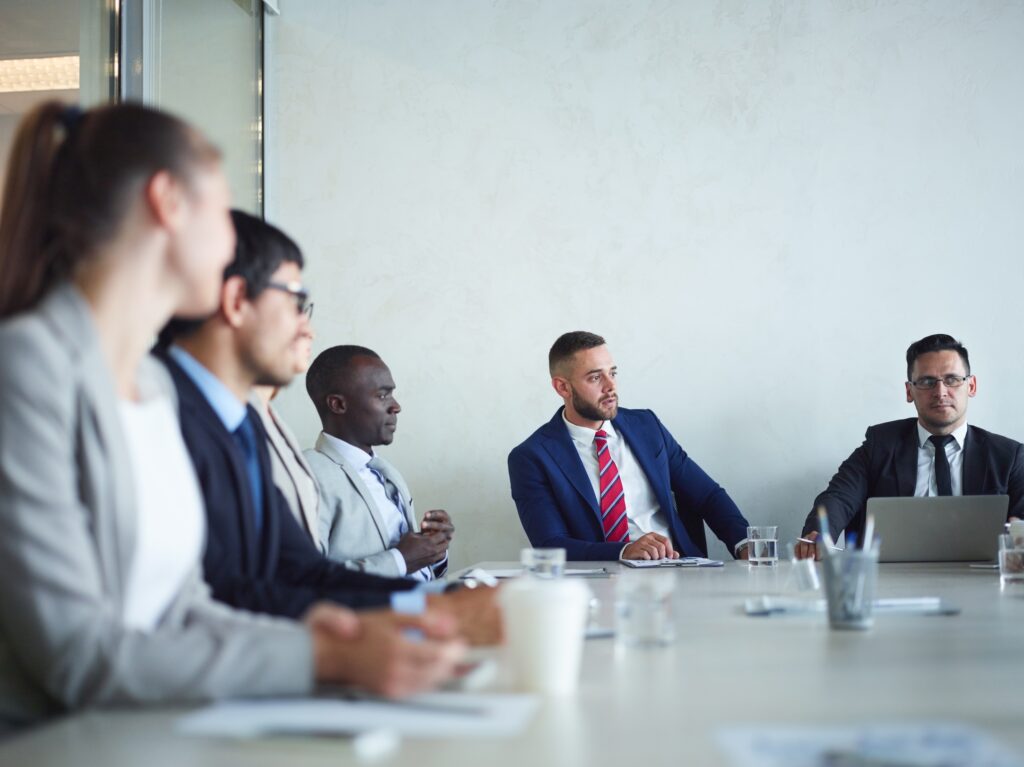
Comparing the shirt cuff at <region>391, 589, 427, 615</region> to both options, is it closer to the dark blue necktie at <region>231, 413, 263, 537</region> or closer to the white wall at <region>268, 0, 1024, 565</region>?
Result: the dark blue necktie at <region>231, 413, 263, 537</region>

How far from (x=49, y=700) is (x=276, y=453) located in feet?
3.82

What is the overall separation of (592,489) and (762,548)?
1080mm

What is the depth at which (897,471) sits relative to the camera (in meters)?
3.98

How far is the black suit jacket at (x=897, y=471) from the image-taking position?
3799 mm

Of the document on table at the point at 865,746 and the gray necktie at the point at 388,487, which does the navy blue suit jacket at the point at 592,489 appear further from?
the document on table at the point at 865,746

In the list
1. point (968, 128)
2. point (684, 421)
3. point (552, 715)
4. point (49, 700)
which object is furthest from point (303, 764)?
point (968, 128)

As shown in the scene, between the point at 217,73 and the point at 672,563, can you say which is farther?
the point at 217,73

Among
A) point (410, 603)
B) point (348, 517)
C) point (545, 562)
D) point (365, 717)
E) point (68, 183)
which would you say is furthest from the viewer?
point (348, 517)

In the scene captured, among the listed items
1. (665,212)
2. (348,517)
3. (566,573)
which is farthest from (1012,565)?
(665,212)

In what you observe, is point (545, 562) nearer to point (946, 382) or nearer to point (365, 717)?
point (365, 717)

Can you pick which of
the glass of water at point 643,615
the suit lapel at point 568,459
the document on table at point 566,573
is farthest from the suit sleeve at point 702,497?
the glass of water at point 643,615

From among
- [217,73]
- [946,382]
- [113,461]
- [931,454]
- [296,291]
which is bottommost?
[931,454]

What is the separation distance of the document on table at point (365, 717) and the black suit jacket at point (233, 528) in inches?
23.2

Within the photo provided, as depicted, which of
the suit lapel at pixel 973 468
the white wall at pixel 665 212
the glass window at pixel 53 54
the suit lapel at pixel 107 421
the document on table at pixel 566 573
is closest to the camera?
the suit lapel at pixel 107 421
